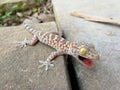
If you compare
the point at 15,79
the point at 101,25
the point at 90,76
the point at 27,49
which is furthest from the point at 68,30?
the point at 15,79

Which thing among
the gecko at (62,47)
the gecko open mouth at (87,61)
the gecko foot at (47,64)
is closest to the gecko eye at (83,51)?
the gecko at (62,47)

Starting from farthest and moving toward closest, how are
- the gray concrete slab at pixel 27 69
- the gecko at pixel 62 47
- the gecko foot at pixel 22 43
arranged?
the gecko foot at pixel 22 43 < the gecko at pixel 62 47 < the gray concrete slab at pixel 27 69

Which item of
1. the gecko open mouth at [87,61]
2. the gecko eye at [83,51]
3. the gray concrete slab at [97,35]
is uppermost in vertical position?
the gecko eye at [83,51]

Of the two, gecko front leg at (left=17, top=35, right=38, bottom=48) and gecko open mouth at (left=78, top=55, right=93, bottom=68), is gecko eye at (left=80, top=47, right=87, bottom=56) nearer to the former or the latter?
gecko open mouth at (left=78, top=55, right=93, bottom=68)

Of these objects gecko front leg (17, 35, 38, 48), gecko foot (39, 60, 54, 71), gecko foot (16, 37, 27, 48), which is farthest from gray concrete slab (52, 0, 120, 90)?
gecko foot (16, 37, 27, 48)

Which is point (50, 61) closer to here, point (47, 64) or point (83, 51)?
point (47, 64)

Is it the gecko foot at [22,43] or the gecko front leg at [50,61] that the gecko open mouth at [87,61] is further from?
the gecko foot at [22,43]
